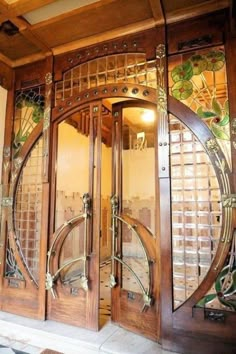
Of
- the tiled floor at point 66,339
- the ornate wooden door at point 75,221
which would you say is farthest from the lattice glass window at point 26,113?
the tiled floor at point 66,339

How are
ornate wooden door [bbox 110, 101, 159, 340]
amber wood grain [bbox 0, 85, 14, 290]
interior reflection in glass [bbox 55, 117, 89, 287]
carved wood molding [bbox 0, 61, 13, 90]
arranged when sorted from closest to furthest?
1. ornate wooden door [bbox 110, 101, 159, 340]
2. interior reflection in glass [bbox 55, 117, 89, 287]
3. amber wood grain [bbox 0, 85, 14, 290]
4. carved wood molding [bbox 0, 61, 13, 90]

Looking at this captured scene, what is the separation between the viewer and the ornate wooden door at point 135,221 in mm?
2234

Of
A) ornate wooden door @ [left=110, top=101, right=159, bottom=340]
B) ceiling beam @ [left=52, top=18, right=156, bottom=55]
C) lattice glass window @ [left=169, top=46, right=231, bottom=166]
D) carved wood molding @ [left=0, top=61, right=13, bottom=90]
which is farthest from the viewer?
carved wood molding @ [left=0, top=61, right=13, bottom=90]

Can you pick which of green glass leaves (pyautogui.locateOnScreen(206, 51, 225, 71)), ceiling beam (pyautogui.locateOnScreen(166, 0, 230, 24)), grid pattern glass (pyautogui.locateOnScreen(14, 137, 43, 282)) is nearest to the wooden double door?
grid pattern glass (pyautogui.locateOnScreen(14, 137, 43, 282))

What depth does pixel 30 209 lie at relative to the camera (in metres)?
2.75

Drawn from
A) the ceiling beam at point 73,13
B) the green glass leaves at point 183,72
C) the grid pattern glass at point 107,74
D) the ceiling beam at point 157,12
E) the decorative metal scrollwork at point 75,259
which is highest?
the ceiling beam at point 73,13

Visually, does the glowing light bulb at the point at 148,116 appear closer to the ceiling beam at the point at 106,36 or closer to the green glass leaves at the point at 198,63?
the green glass leaves at the point at 198,63

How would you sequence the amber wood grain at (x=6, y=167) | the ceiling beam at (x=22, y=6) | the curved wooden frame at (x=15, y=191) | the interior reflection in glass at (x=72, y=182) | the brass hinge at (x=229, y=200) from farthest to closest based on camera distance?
the amber wood grain at (x=6, y=167), the curved wooden frame at (x=15, y=191), the interior reflection in glass at (x=72, y=182), the ceiling beam at (x=22, y=6), the brass hinge at (x=229, y=200)

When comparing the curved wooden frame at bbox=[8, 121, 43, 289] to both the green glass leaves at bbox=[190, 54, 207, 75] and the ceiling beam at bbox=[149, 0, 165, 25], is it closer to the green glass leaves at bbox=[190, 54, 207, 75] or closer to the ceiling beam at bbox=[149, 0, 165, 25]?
the ceiling beam at bbox=[149, 0, 165, 25]

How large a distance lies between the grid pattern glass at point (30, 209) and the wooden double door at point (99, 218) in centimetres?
20

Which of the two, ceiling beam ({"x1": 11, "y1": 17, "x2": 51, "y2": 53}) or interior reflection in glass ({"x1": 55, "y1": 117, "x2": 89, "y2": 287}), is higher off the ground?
ceiling beam ({"x1": 11, "y1": 17, "x2": 51, "y2": 53})

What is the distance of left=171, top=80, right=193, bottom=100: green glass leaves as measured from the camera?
216cm

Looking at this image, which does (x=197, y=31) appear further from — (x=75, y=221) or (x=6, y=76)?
(x=6, y=76)

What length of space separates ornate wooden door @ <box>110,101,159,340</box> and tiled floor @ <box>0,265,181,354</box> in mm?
126
